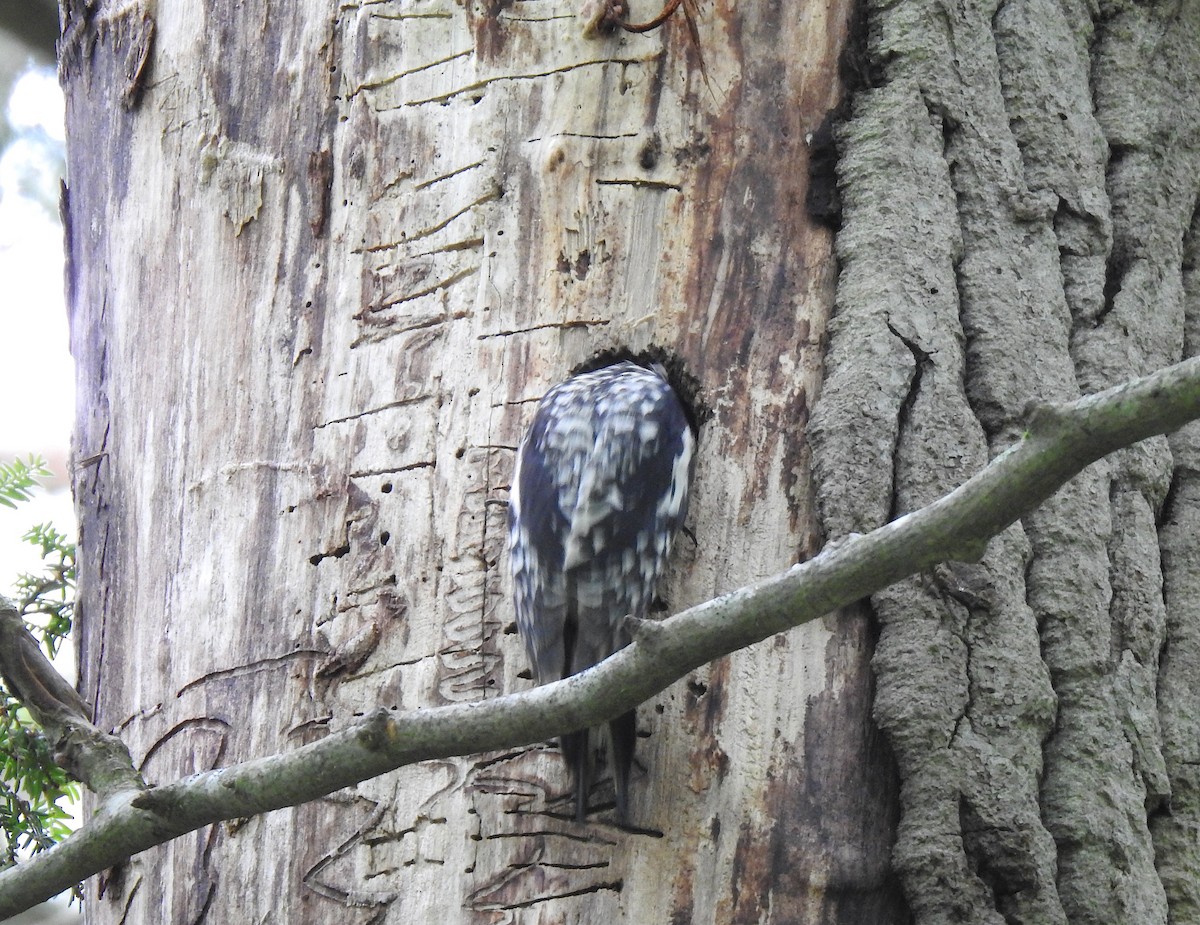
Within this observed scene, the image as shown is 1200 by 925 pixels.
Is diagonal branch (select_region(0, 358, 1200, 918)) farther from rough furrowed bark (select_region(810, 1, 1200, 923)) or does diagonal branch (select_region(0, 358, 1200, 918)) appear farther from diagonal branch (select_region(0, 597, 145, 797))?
rough furrowed bark (select_region(810, 1, 1200, 923))

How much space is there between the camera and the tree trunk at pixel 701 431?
6.80 feet

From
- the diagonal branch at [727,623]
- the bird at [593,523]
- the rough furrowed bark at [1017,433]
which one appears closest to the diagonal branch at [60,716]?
the diagonal branch at [727,623]

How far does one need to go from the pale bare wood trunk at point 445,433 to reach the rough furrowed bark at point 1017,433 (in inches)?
3.2

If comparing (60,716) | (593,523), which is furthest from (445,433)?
(60,716)

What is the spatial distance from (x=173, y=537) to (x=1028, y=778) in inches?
59.1

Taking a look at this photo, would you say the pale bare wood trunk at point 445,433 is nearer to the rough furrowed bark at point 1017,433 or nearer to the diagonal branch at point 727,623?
the rough furrowed bark at point 1017,433

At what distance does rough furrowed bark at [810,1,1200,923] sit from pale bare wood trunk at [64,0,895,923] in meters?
0.08

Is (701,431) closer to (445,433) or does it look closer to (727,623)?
(445,433)

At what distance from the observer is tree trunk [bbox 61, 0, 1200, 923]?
6.80ft

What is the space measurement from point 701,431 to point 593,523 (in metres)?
0.26

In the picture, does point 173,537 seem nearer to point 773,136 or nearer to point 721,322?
point 721,322

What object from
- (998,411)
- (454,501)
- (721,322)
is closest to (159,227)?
(454,501)

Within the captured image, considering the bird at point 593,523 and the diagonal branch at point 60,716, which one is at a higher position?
the bird at point 593,523

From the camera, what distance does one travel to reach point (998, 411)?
2.29 meters
